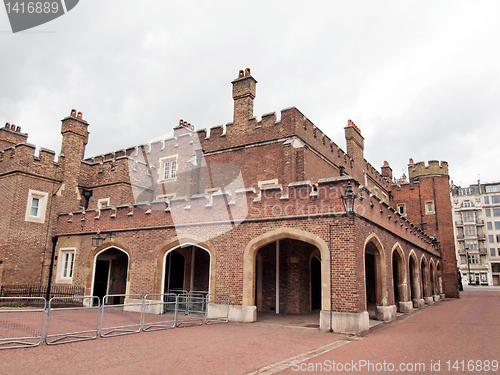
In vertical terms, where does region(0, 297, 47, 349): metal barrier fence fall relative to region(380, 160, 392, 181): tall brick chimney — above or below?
below

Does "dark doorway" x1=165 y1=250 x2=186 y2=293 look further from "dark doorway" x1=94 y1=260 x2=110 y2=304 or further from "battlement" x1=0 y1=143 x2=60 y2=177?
"battlement" x1=0 y1=143 x2=60 y2=177

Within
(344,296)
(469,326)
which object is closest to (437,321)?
(469,326)

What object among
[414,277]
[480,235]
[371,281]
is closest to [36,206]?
[371,281]

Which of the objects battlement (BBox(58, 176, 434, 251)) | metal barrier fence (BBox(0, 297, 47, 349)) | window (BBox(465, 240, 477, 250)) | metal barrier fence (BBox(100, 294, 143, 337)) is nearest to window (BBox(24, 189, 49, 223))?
battlement (BBox(58, 176, 434, 251))

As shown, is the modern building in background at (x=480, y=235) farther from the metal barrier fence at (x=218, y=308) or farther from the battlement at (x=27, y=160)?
the battlement at (x=27, y=160)

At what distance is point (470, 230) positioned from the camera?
73.0m

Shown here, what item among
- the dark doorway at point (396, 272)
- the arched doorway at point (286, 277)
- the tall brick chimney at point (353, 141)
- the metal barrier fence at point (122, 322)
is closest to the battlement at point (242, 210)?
the dark doorway at point (396, 272)

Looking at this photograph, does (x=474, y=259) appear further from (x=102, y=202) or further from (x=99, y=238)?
(x=99, y=238)

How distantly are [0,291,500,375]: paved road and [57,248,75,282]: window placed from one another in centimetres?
996

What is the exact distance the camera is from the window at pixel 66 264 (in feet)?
60.0

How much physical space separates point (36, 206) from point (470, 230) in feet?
253

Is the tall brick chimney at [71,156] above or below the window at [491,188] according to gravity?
below

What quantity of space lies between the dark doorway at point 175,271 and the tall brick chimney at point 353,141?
42.5 ft

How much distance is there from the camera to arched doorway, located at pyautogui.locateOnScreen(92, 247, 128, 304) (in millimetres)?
18781
